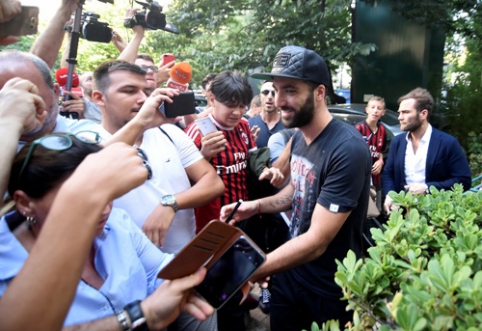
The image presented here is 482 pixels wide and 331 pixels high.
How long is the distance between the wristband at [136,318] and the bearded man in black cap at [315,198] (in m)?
0.69

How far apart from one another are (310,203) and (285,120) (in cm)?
51

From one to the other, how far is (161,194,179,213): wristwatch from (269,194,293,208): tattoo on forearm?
67 cm

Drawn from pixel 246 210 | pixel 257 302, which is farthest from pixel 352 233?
pixel 257 302

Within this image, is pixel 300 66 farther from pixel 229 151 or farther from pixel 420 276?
pixel 420 276

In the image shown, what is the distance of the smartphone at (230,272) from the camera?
148 centimetres

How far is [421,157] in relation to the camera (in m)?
4.03

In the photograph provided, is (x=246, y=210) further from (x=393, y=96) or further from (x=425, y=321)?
(x=393, y=96)

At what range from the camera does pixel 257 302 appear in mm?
3865

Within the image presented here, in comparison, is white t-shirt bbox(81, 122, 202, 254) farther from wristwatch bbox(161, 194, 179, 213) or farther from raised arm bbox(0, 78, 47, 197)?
raised arm bbox(0, 78, 47, 197)

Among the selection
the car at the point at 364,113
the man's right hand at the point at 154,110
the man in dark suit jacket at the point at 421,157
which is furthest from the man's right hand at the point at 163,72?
the car at the point at 364,113

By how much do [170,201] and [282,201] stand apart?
787mm

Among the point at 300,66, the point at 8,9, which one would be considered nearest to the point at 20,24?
the point at 8,9

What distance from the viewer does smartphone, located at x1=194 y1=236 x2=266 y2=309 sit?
1479 mm

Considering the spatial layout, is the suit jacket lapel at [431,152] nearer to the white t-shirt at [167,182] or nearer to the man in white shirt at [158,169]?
the man in white shirt at [158,169]
